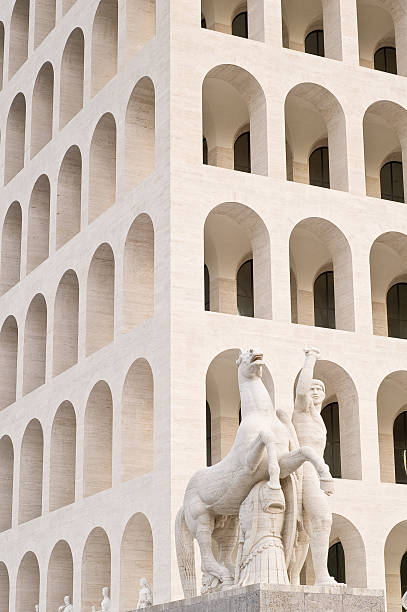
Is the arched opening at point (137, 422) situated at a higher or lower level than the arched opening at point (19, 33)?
lower

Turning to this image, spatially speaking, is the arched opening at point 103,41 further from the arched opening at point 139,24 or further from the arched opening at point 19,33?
the arched opening at point 19,33

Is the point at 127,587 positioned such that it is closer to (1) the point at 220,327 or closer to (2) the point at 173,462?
(2) the point at 173,462

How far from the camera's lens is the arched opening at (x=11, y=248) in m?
42.7

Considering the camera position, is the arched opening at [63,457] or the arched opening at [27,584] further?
the arched opening at [27,584]

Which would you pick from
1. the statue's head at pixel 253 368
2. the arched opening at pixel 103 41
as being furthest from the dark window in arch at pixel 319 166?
the statue's head at pixel 253 368

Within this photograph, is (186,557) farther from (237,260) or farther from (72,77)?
(72,77)

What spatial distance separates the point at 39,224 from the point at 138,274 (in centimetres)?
959

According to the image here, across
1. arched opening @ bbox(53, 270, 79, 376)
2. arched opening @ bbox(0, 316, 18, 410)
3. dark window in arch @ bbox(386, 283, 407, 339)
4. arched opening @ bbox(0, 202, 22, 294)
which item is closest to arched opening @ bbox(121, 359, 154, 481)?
arched opening @ bbox(53, 270, 79, 376)

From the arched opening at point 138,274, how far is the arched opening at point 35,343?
7.44 metres

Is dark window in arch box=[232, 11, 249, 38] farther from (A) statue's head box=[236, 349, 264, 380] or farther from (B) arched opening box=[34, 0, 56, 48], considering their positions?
(A) statue's head box=[236, 349, 264, 380]

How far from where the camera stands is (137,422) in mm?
31531

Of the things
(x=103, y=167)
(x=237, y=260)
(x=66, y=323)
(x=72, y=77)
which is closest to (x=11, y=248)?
(x=72, y=77)

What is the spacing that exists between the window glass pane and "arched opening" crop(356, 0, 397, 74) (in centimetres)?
438

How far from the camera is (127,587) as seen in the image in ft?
100
